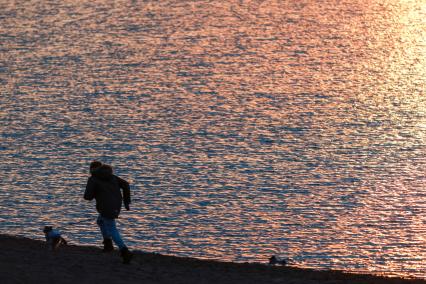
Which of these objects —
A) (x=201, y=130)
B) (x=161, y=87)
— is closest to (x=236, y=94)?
(x=161, y=87)

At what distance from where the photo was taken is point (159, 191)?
3195cm

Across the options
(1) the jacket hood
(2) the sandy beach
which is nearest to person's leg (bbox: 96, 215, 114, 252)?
(2) the sandy beach

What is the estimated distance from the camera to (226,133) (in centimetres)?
3975

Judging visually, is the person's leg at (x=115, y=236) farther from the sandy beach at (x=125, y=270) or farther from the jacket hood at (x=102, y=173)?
the jacket hood at (x=102, y=173)

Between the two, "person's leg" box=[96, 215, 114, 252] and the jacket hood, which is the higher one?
the jacket hood

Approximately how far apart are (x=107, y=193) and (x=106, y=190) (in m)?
0.07

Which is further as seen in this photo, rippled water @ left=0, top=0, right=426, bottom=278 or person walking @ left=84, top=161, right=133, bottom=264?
rippled water @ left=0, top=0, right=426, bottom=278

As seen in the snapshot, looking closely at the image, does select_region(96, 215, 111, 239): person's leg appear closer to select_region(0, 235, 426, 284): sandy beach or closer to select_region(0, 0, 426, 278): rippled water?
select_region(0, 235, 426, 284): sandy beach

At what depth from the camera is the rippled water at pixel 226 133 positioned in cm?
2780

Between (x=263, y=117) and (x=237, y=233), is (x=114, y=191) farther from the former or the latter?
(x=263, y=117)

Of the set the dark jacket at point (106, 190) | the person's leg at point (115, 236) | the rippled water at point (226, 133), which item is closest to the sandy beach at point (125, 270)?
the person's leg at point (115, 236)

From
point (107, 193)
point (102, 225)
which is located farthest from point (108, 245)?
point (107, 193)

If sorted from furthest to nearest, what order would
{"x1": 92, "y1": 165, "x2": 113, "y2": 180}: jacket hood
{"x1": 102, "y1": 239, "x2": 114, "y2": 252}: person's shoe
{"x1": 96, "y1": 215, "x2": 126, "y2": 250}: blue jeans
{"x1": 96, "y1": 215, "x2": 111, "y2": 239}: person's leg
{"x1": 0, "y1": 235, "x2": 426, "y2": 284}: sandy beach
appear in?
{"x1": 102, "y1": 239, "x2": 114, "y2": 252}: person's shoe < {"x1": 96, "y1": 215, "x2": 111, "y2": 239}: person's leg < {"x1": 96, "y1": 215, "x2": 126, "y2": 250}: blue jeans < {"x1": 92, "y1": 165, "x2": 113, "y2": 180}: jacket hood < {"x1": 0, "y1": 235, "x2": 426, "y2": 284}: sandy beach

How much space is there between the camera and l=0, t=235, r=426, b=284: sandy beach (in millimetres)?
18328
